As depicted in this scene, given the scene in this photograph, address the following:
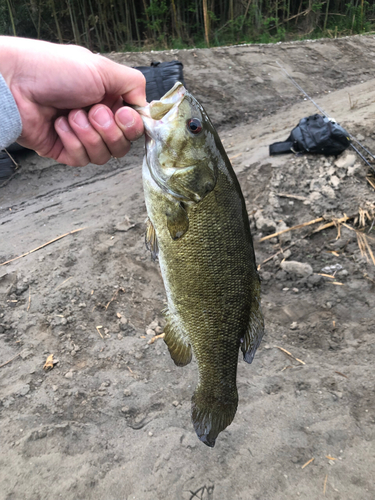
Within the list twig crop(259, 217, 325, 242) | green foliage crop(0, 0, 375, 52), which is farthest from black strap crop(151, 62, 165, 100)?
green foliage crop(0, 0, 375, 52)

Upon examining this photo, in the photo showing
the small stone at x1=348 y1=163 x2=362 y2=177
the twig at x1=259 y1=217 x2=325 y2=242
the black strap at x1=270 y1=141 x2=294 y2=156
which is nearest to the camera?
the twig at x1=259 y1=217 x2=325 y2=242

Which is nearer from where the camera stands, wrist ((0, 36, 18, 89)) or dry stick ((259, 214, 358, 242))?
wrist ((0, 36, 18, 89))

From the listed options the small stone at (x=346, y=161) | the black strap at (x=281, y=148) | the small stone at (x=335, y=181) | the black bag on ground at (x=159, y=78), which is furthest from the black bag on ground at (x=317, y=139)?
the black bag on ground at (x=159, y=78)

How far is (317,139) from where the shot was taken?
5410mm

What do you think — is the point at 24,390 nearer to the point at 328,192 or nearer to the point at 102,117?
the point at 102,117

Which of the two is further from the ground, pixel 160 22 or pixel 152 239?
pixel 152 239

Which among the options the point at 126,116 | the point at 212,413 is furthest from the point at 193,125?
the point at 212,413

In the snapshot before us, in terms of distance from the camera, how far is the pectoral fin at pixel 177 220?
1646 mm

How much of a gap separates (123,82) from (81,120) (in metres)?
0.32

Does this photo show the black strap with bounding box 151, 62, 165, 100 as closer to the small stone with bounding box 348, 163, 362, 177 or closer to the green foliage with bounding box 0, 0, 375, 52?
the small stone with bounding box 348, 163, 362, 177

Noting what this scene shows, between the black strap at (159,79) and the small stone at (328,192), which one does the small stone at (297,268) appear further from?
the black strap at (159,79)

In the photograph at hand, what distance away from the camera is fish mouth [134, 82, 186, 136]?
1.63 metres

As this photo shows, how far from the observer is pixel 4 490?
8.29ft

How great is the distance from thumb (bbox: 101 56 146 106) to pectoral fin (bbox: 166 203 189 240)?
78cm
